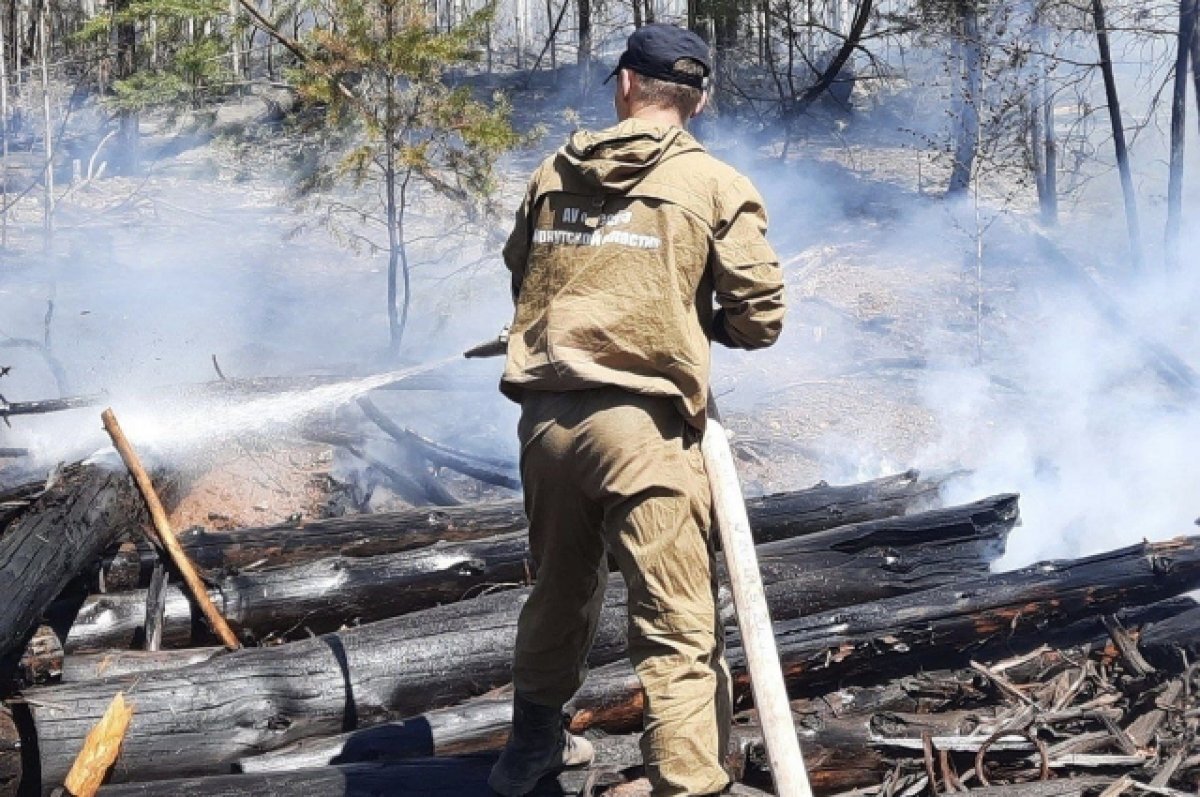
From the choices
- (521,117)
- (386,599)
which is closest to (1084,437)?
(386,599)

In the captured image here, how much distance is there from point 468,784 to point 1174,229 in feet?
34.0

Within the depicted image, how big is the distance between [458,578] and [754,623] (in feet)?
7.63

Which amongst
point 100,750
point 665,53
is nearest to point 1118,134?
point 665,53

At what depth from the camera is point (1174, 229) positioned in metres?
11.5

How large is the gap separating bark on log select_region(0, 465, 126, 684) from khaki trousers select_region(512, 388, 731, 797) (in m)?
2.12

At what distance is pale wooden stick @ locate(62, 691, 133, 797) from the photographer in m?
3.46

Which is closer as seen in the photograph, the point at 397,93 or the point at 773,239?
the point at 397,93

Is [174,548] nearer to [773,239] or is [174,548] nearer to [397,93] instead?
[397,93]

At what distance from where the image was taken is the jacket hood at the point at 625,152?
303cm

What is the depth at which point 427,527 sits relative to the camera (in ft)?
18.4

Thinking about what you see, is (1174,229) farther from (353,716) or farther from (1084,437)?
(353,716)

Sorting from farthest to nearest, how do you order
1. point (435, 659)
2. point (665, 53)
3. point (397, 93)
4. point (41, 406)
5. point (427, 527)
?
point (397, 93) < point (41, 406) < point (427, 527) < point (435, 659) < point (665, 53)

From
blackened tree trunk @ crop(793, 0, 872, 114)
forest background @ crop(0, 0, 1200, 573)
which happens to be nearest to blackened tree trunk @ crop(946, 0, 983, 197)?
forest background @ crop(0, 0, 1200, 573)

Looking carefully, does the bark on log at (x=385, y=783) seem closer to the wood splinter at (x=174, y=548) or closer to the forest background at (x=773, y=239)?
the wood splinter at (x=174, y=548)
